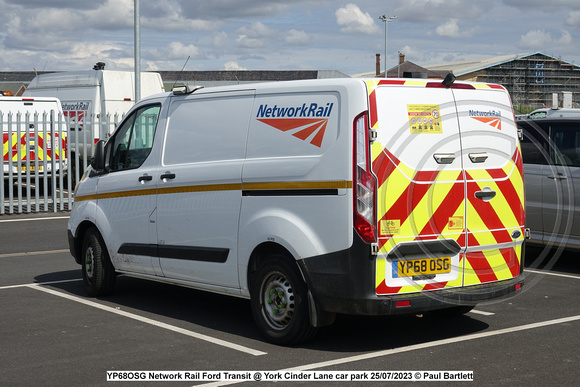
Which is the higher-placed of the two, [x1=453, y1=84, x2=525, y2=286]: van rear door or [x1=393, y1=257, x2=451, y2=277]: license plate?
[x1=453, y1=84, x2=525, y2=286]: van rear door

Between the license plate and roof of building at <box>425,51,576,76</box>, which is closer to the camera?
the license plate

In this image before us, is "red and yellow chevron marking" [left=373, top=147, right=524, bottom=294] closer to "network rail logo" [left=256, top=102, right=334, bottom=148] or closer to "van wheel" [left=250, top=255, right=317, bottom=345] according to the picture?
"network rail logo" [left=256, top=102, right=334, bottom=148]

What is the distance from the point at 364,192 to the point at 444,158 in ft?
2.62

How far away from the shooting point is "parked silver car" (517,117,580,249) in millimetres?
10180

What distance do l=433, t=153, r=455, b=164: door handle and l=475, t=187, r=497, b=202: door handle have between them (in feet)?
1.21

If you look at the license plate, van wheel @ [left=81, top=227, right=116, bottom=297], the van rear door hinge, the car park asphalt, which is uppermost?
the van rear door hinge

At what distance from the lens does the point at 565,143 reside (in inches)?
406

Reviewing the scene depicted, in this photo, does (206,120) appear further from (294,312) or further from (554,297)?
(554,297)

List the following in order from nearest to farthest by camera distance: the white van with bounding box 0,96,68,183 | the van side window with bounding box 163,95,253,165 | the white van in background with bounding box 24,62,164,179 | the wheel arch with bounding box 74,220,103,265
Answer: the van side window with bounding box 163,95,253,165
the wheel arch with bounding box 74,220,103,265
the white van with bounding box 0,96,68,183
the white van in background with bounding box 24,62,164,179

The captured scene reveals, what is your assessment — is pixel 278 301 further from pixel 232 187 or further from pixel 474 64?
pixel 474 64

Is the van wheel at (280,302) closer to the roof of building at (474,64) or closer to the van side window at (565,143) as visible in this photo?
the van side window at (565,143)

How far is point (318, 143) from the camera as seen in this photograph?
636 centimetres

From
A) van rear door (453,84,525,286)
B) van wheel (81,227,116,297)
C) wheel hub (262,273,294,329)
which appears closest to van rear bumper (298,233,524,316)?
wheel hub (262,273,294,329)

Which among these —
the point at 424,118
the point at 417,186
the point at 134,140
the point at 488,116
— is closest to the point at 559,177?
the point at 488,116
